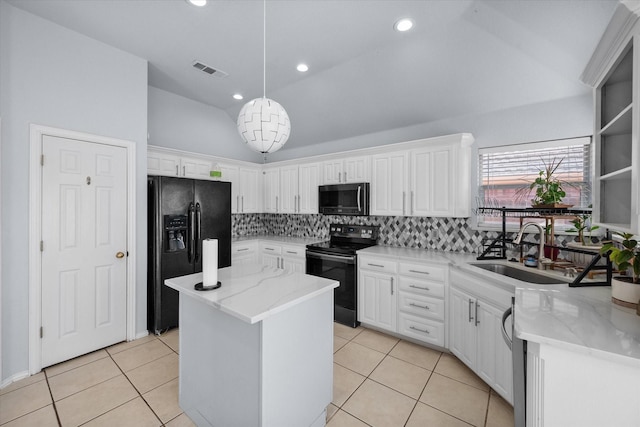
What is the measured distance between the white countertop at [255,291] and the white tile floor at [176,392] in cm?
97

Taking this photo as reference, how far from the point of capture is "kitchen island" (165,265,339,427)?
4.70 feet

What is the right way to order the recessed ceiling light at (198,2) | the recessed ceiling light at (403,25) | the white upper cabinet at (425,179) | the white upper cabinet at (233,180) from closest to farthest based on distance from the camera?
the recessed ceiling light at (198,2) < the recessed ceiling light at (403,25) < the white upper cabinet at (425,179) < the white upper cabinet at (233,180)

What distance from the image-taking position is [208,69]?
314 cm

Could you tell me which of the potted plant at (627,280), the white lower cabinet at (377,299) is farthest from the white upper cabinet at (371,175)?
A: the potted plant at (627,280)

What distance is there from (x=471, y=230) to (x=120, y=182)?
13.0 ft

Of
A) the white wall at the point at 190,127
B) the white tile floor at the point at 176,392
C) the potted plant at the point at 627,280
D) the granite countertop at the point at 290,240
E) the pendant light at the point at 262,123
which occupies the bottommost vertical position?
the white tile floor at the point at 176,392

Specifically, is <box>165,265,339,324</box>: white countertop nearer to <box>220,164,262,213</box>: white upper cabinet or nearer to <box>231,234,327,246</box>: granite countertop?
<box>231,234,327,246</box>: granite countertop

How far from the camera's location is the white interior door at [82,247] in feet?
7.93

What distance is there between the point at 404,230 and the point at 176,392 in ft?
9.83

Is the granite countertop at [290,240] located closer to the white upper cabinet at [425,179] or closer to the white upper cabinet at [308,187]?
the white upper cabinet at [308,187]

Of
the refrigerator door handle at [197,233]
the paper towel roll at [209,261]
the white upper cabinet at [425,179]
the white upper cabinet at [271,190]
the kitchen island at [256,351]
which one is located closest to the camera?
the kitchen island at [256,351]

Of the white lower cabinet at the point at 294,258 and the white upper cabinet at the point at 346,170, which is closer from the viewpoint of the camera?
the white upper cabinet at the point at 346,170

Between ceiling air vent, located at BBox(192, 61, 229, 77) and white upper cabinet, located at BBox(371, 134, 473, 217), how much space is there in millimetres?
2169

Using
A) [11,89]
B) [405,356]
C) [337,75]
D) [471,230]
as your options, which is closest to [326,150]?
[337,75]
